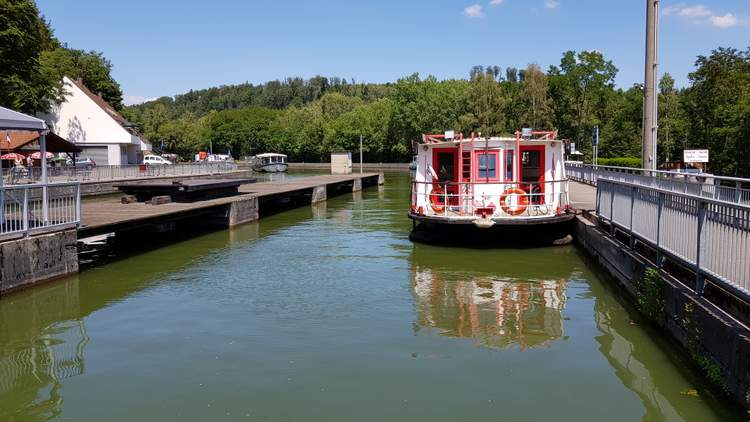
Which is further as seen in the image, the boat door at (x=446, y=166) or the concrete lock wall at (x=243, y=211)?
the concrete lock wall at (x=243, y=211)

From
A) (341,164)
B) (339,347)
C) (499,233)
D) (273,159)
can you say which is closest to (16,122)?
(339,347)

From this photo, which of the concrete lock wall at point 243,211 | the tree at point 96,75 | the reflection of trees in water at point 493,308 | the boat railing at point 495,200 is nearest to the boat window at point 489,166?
the boat railing at point 495,200

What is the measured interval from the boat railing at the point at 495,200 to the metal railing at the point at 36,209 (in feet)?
26.4

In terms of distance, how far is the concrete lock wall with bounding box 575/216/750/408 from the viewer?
591 centimetres

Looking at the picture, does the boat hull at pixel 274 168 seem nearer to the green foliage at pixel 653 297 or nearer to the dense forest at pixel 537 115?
the dense forest at pixel 537 115

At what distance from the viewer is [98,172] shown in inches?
1487

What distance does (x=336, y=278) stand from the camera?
13.4 meters

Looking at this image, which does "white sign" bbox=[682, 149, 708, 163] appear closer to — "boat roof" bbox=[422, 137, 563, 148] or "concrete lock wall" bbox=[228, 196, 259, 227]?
"boat roof" bbox=[422, 137, 563, 148]

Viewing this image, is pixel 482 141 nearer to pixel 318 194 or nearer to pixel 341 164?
pixel 318 194

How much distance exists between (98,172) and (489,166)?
27819mm

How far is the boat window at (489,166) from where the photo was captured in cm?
1741

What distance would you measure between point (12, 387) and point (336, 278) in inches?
268

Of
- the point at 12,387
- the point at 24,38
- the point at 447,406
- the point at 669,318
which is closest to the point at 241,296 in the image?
the point at 12,387

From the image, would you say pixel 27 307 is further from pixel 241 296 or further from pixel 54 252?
pixel 241 296
